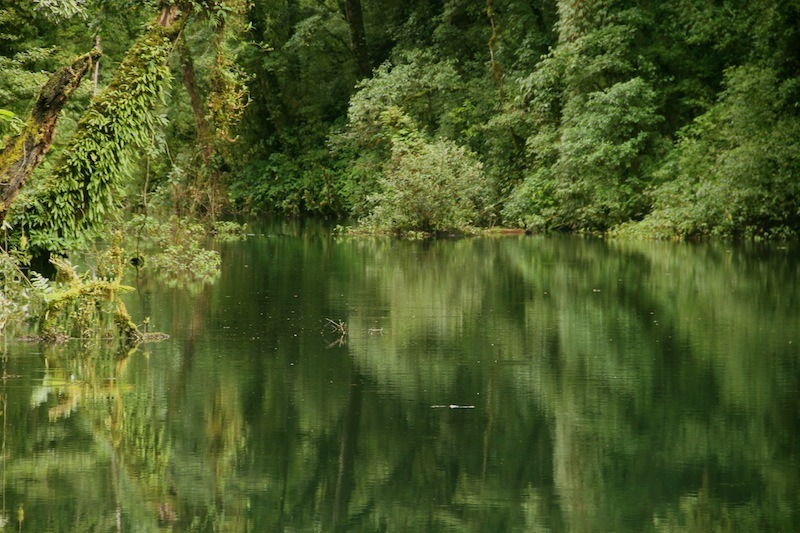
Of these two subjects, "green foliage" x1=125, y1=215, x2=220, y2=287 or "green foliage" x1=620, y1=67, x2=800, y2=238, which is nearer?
"green foliage" x1=125, y1=215, x2=220, y2=287

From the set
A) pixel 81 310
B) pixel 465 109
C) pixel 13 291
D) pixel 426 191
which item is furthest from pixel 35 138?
pixel 465 109

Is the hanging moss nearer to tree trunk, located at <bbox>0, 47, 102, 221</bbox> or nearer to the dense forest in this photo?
the dense forest

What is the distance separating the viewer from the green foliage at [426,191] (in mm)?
33500

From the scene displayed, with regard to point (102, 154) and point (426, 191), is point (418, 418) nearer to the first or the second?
point (102, 154)

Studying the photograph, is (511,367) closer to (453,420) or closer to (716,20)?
(453,420)

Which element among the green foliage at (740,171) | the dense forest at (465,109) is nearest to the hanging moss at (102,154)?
the dense forest at (465,109)

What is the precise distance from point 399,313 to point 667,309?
3.51 metres

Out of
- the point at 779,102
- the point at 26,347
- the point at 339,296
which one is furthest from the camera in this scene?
the point at 779,102

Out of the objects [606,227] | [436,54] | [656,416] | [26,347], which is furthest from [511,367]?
[436,54]

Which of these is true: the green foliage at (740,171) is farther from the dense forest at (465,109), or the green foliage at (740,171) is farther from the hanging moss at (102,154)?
the hanging moss at (102,154)

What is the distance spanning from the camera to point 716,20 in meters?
36.2

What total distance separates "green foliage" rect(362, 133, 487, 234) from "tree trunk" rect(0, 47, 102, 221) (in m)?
23.0

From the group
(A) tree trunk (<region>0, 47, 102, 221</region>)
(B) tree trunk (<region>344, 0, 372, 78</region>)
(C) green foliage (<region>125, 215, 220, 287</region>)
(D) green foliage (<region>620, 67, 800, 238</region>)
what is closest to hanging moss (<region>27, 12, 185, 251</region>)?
(C) green foliage (<region>125, 215, 220, 287</region>)

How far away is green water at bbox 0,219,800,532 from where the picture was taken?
6.71 m
